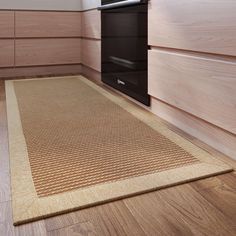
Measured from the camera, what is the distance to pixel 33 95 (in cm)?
223

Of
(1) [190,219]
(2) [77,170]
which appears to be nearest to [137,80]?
(2) [77,170]

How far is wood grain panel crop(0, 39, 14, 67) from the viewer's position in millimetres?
2984

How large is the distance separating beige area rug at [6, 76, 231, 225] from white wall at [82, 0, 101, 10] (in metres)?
1.11

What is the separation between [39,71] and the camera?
3.17m

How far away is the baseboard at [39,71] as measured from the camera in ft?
10.1

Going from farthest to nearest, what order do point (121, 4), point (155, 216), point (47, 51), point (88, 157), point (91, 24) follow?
point (47, 51) → point (91, 24) → point (121, 4) → point (88, 157) → point (155, 216)

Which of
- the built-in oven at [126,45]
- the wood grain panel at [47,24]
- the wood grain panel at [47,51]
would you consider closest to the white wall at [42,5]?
the wood grain panel at [47,24]

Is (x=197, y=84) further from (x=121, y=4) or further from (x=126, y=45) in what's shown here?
(x=121, y=4)

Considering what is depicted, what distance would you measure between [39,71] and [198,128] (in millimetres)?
2198

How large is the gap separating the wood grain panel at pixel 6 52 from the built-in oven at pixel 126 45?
1029 mm

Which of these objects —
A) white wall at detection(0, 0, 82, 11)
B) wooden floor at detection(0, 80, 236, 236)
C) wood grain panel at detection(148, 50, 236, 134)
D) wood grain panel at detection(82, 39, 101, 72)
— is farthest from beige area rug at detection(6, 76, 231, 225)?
white wall at detection(0, 0, 82, 11)

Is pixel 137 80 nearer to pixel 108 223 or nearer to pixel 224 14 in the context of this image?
pixel 224 14

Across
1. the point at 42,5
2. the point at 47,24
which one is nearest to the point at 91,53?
the point at 47,24

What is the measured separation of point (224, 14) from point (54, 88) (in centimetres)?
164
